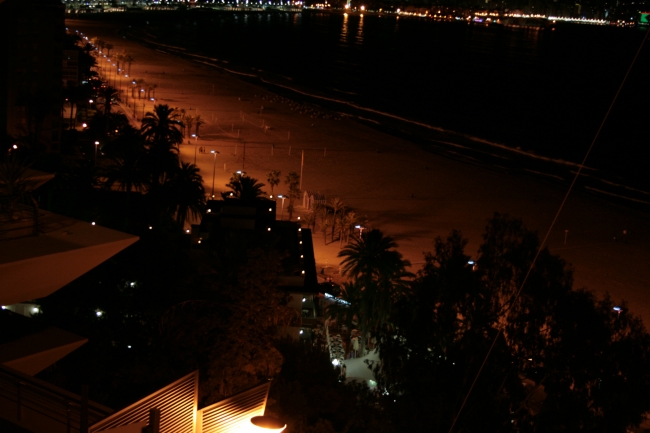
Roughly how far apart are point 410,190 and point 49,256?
85.8 feet

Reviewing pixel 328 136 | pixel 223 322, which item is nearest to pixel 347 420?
pixel 223 322

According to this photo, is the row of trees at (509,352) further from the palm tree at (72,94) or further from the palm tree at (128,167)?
the palm tree at (72,94)

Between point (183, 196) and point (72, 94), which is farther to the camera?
point (72, 94)

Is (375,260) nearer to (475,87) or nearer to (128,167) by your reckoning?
(128,167)

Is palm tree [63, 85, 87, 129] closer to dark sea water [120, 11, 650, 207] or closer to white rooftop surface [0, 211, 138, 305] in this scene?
dark sea water [120, 11, 650, 207]

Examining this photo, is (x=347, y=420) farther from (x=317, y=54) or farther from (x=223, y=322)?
(x=317, y=54)

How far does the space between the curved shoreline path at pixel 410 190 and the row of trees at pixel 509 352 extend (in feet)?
35.3

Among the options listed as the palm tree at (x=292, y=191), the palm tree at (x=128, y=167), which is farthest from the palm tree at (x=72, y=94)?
the palm tree at (x=292, y=191)

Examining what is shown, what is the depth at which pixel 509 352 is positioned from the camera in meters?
9.24

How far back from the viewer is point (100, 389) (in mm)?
8562

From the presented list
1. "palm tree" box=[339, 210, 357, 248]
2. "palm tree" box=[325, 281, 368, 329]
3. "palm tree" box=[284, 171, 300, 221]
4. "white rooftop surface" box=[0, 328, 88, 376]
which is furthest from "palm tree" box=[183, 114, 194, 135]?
"white rooftop surface" box=[0, 328, 88, 376]

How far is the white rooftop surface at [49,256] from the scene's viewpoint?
6.23 m

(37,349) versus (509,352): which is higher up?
(37,349)

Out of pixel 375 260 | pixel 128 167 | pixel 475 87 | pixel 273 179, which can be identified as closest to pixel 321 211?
pixel 273 179
